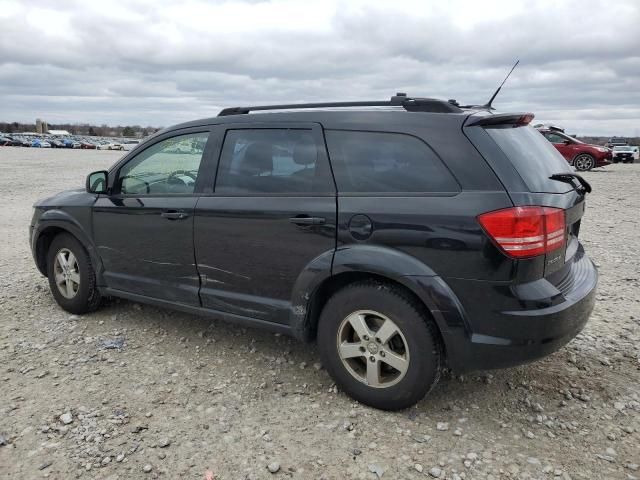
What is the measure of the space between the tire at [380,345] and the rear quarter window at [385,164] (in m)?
0.58

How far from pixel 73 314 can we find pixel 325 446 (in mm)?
2997

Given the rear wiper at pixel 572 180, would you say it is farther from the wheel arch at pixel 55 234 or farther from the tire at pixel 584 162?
the tire at pixel 584 162

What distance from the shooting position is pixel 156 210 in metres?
4.00

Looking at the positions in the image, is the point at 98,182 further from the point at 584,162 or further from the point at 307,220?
the point at 584,162

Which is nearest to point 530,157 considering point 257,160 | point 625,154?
point 257,160

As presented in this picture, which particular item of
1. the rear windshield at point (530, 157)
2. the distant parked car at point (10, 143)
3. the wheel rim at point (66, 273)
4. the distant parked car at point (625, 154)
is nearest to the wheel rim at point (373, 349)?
the rear windshield at point (530, 157)

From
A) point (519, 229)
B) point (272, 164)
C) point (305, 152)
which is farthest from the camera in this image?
point (272, 164)

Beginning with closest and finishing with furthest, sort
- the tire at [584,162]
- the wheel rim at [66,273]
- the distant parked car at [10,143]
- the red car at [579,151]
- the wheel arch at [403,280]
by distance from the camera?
the wheel arch at [403,280] < the wheel rim at [66,273] < the red car at [579,151] < the tire at [584,162] < the distant parked car at [10,143]

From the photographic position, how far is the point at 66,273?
15.6 feet

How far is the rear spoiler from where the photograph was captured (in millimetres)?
2932

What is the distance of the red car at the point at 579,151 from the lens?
21.0m

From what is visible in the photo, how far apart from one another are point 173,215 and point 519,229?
239 centimetres

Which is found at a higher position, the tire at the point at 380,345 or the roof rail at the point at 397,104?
the roof rail at the point at 397,104

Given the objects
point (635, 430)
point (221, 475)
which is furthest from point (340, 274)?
point (635, 430)
